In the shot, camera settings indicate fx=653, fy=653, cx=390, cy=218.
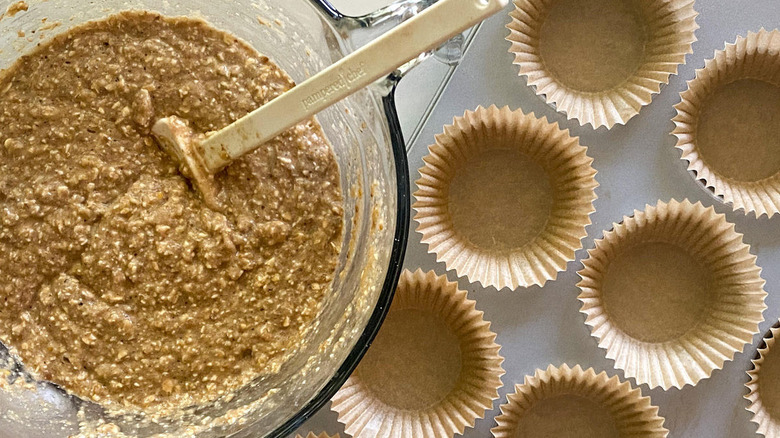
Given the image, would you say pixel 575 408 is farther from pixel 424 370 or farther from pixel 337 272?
pixel 337 272

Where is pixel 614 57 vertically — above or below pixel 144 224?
above

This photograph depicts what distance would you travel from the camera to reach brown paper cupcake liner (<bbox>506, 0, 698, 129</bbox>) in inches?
66.6

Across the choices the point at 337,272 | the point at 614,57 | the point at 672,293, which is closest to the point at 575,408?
the point at 672,293

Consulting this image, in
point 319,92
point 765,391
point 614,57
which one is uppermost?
point 614,57

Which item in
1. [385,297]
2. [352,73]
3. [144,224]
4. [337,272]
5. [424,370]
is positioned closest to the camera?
[352,73]

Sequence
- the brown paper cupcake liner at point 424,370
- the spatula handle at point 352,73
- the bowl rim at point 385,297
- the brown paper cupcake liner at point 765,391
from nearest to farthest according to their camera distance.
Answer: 1. the spatula handle at point 352,73
2. the bowl rim at point 385,297
3. the brown paper cupcake liner at point 424,370
4. the brown paper cupcake liner at point 765,391

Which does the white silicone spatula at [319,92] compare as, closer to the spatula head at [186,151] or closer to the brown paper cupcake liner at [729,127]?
the spatula head at [186,151]

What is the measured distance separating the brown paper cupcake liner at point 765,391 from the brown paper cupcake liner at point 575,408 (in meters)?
0.27

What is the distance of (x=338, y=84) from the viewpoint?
1.11 meters

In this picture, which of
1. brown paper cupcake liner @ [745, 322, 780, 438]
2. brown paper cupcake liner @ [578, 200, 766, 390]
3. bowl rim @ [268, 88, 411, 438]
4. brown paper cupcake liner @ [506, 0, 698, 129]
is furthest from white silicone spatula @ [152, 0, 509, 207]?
brown paper cupcake liner @ [745, 322, 780, 438]

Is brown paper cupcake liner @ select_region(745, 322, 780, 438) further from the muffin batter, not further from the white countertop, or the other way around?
the muffin batter

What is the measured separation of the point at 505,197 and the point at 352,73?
2.68 feet

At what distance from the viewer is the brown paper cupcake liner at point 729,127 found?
173 centimetres

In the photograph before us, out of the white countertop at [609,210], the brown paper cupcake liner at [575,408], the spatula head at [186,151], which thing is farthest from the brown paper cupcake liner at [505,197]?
the spatula head at [186,151]
